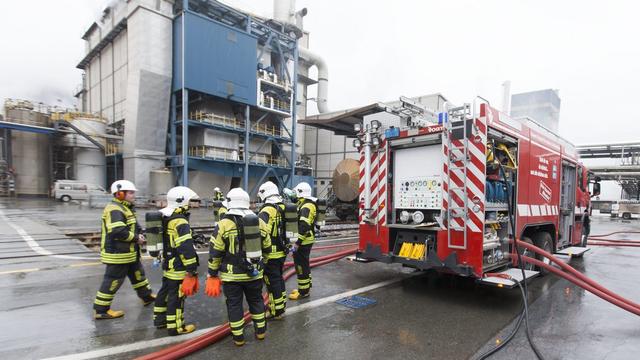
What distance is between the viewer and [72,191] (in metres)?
24.0

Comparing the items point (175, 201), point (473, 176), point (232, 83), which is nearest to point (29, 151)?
point (232, 83)

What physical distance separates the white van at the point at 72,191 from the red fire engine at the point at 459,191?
964 inches

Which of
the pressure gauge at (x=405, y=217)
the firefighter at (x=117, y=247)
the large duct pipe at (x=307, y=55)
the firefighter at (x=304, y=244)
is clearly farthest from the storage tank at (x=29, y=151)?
the pressure gauge at (x=405, y=217)

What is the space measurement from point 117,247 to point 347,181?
13434mm

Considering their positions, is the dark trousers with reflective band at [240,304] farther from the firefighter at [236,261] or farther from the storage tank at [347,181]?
the storage tank at [347,181]

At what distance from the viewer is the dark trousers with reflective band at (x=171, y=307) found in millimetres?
3699

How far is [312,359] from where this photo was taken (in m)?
3.21

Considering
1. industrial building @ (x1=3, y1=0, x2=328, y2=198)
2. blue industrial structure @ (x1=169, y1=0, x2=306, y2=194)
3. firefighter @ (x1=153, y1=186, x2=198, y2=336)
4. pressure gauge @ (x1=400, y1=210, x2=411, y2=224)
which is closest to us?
firefighter @ (x1=153, y1=186, x2=198, y2=336)

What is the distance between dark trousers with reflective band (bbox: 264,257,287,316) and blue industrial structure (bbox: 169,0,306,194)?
71.2 feet

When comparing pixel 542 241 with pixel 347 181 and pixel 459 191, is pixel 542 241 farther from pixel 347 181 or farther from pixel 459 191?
pixel 347 181

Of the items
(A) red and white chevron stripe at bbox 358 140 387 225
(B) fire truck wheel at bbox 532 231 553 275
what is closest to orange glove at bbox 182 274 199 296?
(A) red and white chevron stripe at bbox 358 140 387 225

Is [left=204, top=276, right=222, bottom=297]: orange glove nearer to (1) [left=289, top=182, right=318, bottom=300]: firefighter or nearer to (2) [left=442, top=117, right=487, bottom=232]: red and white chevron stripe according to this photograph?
(1) [left=289, top=182, right=318, bottom=300]: firefighter

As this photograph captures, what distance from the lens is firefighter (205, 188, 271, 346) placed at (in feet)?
11.1

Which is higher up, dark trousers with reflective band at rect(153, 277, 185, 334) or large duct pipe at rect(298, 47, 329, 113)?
large duct pipe at rect(298, 47, 329, 113)
